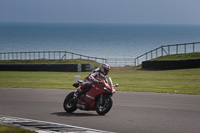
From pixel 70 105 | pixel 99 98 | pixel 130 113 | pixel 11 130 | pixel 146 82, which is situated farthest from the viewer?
pixel 146 82

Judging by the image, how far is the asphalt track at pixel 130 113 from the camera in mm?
9578

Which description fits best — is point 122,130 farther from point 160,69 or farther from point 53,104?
point 160,69

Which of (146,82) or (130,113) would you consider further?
(146,82)

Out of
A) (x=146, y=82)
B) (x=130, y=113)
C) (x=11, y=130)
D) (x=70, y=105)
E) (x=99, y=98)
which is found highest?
(x=146, y=82)

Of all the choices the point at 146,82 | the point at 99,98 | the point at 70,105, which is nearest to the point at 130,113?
the point at 99,98

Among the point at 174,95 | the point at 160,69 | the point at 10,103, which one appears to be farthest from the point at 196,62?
the point at 10,103

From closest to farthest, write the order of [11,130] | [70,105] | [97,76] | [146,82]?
[11,130] < [97,76] < [70,105] < [146,82]

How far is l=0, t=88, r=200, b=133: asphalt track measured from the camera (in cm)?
958

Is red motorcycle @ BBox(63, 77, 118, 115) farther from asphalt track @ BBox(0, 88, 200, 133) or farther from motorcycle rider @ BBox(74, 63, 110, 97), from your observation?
asphalt track @ BBox(0, 88, 200, 133)

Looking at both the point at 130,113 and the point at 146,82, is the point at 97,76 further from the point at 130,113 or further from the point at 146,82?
the point at 146,82

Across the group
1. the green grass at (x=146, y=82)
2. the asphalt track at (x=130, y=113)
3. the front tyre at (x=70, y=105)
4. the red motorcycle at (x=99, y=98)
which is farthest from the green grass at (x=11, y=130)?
the green grass at (x=146, y=82)

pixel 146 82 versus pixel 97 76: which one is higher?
pixel 97 76

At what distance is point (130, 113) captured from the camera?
11.7 meters

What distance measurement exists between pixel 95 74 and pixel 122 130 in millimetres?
2779
